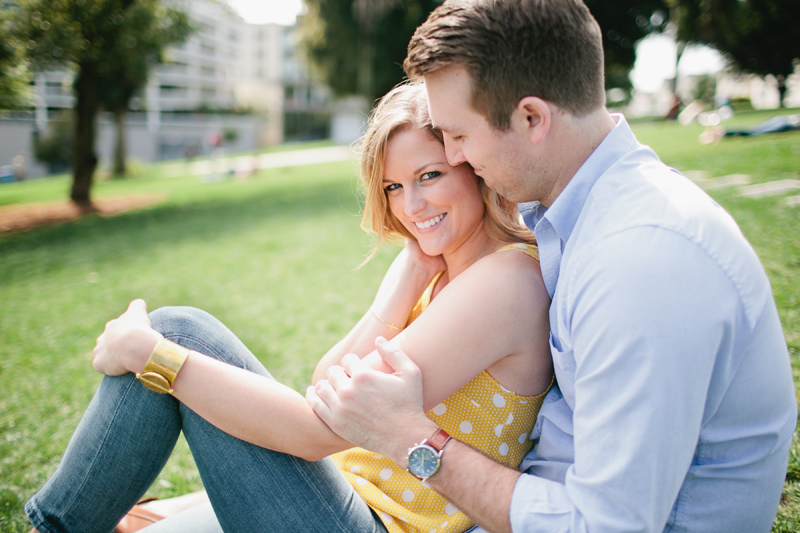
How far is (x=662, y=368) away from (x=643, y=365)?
0.12 feet

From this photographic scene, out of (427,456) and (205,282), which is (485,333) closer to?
(427,456)

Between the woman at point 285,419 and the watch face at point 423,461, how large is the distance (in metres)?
0.16

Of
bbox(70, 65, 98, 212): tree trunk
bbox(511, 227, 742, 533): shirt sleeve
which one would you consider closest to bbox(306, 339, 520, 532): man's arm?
bbox(511, 227, 742, 533): shirt sleeve

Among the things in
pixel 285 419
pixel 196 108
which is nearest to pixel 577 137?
pixel 285 419

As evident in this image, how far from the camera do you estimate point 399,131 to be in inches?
83.7

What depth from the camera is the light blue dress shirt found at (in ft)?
3.54

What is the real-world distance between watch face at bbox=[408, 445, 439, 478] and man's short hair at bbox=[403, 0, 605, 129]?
101 cm

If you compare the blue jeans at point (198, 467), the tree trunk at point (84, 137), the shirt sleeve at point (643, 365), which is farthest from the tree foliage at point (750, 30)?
the blue jeans at point (198, 467)

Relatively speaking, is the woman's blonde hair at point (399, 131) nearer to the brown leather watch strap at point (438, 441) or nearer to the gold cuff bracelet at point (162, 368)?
the brown leather watch strap at point (438, 441)

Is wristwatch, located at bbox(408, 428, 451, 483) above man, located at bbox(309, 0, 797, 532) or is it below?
below

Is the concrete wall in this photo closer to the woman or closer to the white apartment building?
the white apartment building

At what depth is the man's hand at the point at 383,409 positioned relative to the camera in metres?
1.55

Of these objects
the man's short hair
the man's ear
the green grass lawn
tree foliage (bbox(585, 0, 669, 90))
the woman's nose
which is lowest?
the green grass lawn

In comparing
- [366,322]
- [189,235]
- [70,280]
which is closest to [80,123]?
[189,235]
